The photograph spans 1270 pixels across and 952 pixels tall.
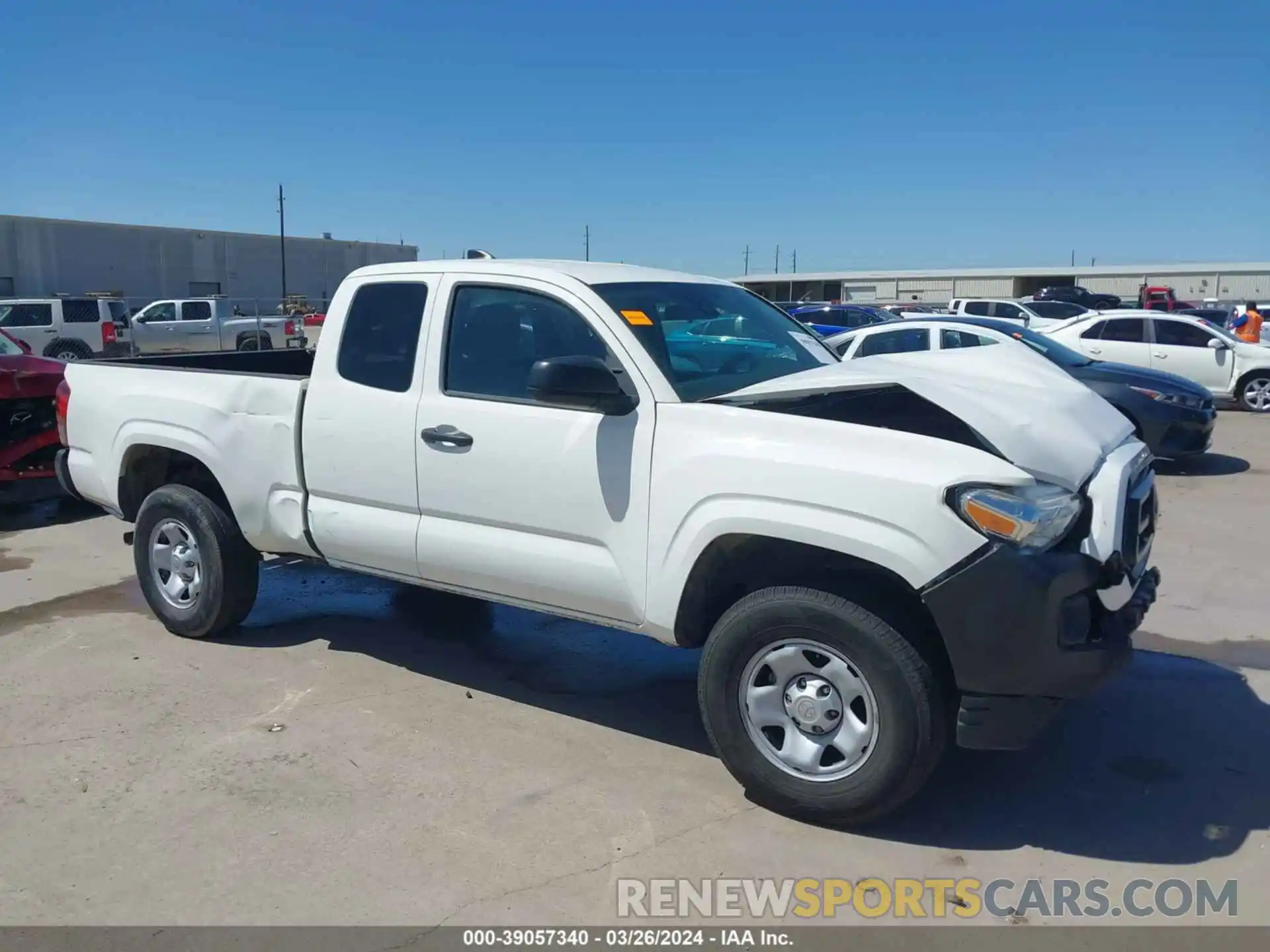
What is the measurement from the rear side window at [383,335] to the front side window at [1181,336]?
15258mm

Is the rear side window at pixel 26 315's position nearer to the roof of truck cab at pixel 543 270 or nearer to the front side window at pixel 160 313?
the front side window at pixel 160 313

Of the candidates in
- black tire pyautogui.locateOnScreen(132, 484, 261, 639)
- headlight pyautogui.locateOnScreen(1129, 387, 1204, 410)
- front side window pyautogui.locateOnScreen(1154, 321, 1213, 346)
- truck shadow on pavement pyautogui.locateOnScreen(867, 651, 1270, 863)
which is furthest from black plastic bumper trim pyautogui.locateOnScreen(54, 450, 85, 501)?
front side window pyautogui.locateOnScreen(1154, 321, 1213, 346)

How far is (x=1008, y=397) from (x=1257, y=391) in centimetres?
1531

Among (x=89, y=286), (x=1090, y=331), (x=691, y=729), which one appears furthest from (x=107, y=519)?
(x=89, y=286)

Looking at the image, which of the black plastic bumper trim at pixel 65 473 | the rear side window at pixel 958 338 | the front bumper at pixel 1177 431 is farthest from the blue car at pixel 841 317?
the black plastic bumper trim at pixel 65 473

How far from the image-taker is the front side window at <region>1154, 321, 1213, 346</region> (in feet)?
55.5

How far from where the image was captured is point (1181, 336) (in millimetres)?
16953

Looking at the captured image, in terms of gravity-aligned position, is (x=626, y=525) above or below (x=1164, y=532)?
above

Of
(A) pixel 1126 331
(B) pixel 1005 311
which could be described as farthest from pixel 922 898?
(B) pixel 1005 311

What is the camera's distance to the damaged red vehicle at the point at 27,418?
929 cm

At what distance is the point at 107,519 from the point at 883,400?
7.82 meters

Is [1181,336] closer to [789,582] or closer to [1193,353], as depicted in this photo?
[1193,353]

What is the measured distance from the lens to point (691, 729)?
4762 millimetres

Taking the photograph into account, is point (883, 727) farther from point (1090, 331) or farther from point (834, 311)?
point (834, 311)
